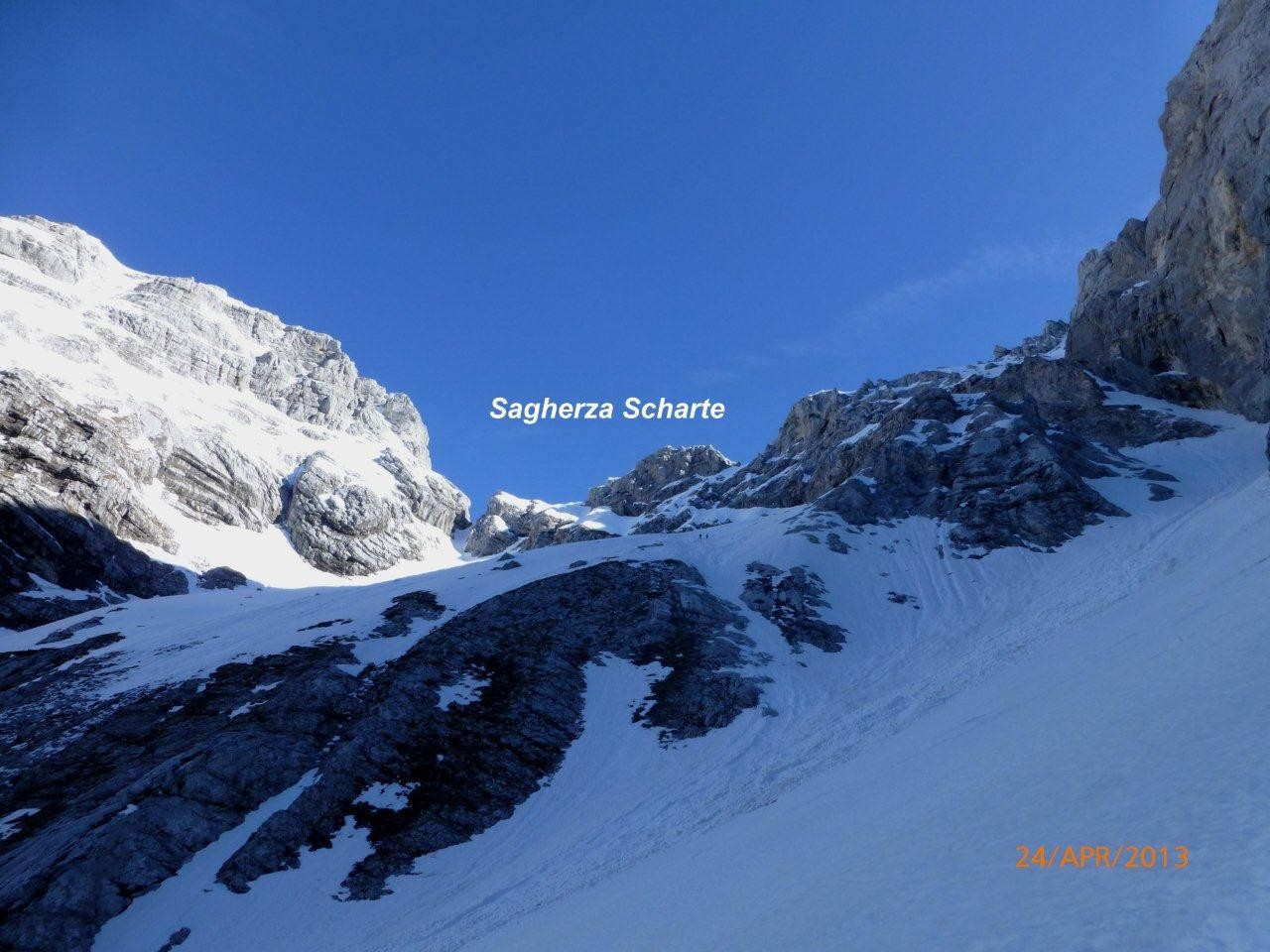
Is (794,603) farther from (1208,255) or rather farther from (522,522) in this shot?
(522,522)

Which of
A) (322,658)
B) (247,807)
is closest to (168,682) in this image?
(322,658)

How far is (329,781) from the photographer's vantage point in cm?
3203

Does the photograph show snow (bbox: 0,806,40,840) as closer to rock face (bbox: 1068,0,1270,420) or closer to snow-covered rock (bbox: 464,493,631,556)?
rock face (bbox: 1068,0,1270,420)

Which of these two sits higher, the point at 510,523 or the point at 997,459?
the point at 510,523

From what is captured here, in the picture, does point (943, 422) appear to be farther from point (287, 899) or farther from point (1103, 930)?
point (1103, 930)

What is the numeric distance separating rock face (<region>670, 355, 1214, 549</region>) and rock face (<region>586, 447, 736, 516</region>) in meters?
44.6

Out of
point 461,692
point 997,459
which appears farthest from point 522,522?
point 461,692

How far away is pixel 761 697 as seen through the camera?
130 feet

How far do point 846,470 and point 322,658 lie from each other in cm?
6617

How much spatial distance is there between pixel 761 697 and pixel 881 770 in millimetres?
20213
